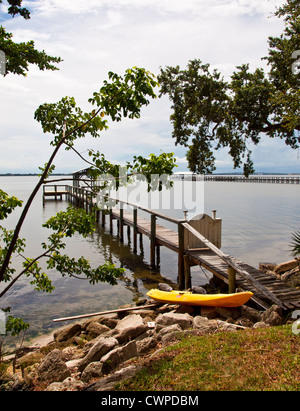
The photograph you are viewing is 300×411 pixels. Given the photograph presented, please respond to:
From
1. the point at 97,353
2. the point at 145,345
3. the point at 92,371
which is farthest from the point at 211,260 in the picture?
the point at 92,371

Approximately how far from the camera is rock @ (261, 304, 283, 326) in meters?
6.41

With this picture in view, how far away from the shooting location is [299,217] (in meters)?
35.2

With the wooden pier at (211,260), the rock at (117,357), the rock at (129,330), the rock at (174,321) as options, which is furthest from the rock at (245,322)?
the rock at (117,357)

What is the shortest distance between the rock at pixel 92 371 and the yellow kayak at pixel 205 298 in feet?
10.6

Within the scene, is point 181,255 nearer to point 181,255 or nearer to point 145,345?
point 181,255

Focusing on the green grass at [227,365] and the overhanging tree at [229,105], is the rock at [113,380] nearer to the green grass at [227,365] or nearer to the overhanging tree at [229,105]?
the green grass at [227,365]

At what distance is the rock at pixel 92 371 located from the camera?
5.37 meters

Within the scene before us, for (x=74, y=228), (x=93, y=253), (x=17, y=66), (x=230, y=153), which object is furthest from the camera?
(x=93, y=253)

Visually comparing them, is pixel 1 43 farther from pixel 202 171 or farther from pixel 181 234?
pixel 202 171

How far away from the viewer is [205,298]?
7.99 m

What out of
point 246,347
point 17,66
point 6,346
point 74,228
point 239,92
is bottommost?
point 6,346
